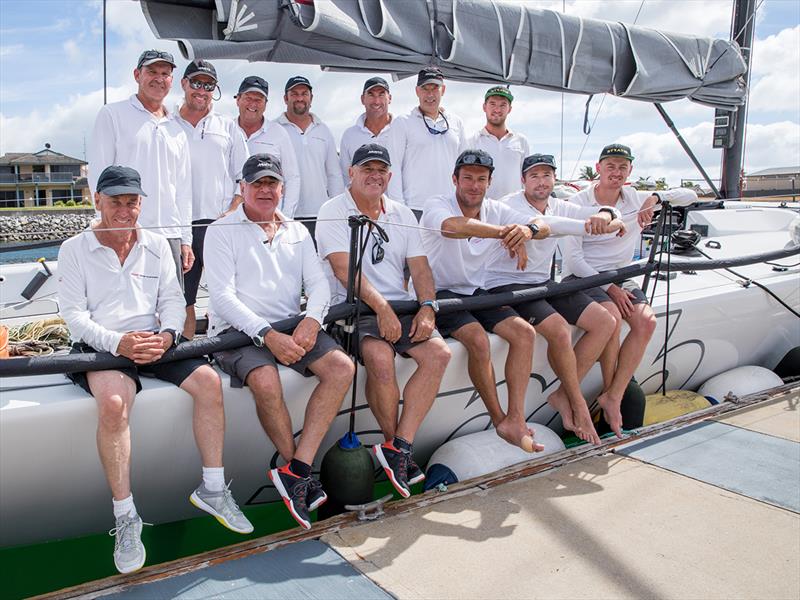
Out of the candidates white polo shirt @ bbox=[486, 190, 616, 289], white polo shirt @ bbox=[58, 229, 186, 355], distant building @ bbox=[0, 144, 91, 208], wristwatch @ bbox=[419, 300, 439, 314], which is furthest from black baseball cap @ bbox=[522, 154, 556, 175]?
distant building @ bbox=[0, 144, 91, 208]

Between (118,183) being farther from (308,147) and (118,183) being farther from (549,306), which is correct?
(549,306)

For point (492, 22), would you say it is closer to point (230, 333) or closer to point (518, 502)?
point (230, 333)

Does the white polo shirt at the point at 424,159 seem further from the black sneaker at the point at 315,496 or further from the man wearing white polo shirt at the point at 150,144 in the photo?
the black sneaker at the point at 315,496

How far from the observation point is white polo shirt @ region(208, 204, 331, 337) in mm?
2971

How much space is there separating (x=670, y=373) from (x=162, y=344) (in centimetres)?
364

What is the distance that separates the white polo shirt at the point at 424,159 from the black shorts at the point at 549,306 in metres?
0.89

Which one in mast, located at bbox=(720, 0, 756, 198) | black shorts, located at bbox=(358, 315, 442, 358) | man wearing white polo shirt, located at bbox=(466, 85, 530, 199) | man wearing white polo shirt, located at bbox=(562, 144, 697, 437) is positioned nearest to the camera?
black shorts, located at bbox=(358, 315, 442, 358)

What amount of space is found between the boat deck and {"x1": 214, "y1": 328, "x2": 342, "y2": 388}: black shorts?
706mm

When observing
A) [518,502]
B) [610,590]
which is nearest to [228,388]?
[518,502]

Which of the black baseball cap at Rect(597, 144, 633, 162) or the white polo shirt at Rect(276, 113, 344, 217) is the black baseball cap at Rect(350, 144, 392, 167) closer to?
the white polo shirt at Rect(276, 113, 344, 217)

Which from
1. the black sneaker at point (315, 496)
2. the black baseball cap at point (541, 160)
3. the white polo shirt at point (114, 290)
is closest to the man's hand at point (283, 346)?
the white polo shirt at point (114, 290)

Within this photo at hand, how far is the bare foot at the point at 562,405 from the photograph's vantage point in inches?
151

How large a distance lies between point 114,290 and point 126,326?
6.0 inches

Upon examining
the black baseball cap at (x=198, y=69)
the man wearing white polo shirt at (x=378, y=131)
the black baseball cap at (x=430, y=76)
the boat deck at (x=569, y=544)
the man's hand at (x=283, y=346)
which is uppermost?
the black baseball cap at (x=430, y=76)
